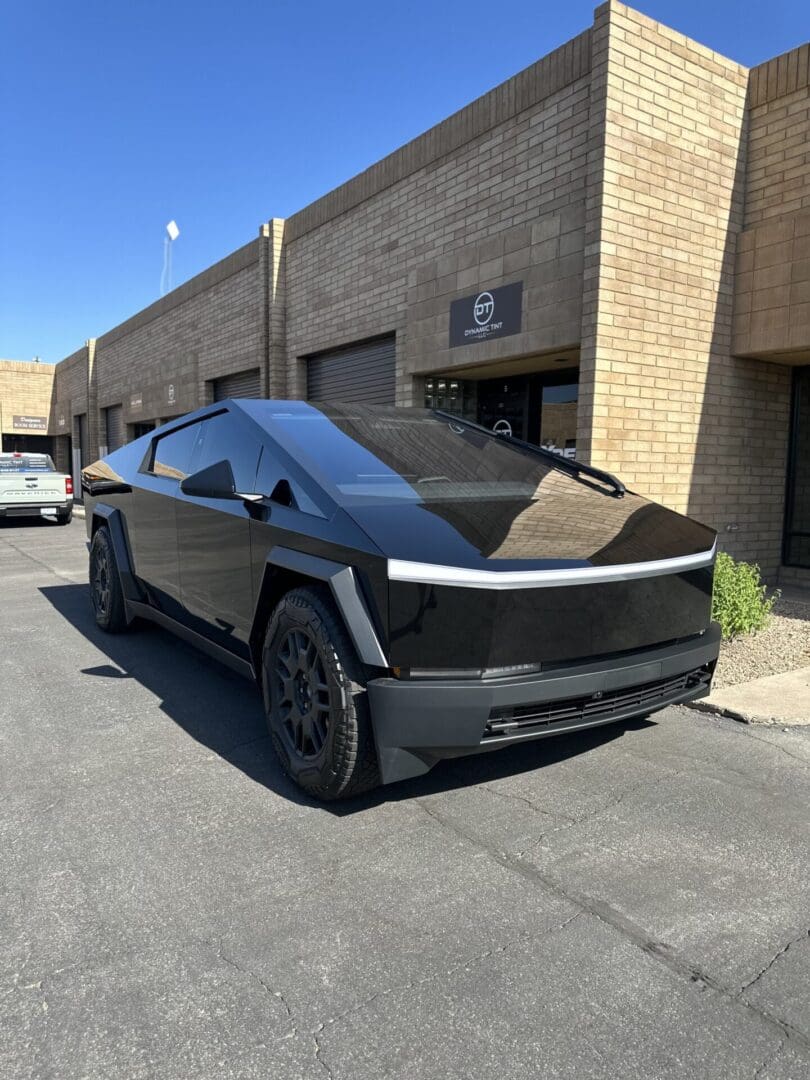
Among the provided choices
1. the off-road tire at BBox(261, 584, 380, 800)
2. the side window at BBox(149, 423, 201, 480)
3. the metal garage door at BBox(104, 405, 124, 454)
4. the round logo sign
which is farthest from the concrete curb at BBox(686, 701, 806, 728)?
the metal garage door at BBox(104, 405, 124, 454)

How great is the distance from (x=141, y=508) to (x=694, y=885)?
3977 mm

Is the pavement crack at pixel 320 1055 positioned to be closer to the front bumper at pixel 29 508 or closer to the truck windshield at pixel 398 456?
the truck windshield at pixel 398 456

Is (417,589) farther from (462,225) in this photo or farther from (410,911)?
(462,225)

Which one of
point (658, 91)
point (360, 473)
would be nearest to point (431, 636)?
point (360, 473)

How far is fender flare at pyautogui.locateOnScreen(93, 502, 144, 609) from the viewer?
5297mm

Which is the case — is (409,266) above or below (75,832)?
above

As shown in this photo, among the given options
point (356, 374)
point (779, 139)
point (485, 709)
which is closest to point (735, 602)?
point (485, 709)

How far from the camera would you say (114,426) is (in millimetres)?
27031

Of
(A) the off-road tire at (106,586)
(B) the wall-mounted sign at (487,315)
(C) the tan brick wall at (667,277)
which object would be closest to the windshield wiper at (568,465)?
(A) the off-road tire at (106,586)

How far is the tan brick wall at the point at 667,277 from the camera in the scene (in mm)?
7465

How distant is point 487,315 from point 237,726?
6609mm

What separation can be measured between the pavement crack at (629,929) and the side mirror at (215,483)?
5.38 feet

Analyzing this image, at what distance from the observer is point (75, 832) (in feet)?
9.30

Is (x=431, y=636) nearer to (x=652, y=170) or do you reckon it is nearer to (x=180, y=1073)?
(x=180, y=1073)
